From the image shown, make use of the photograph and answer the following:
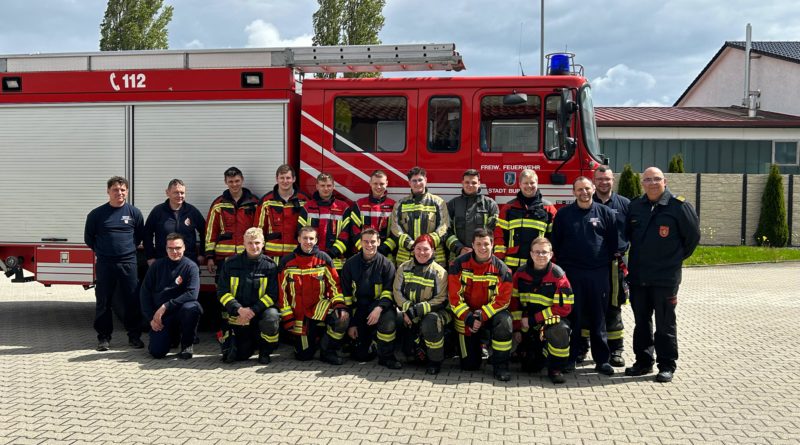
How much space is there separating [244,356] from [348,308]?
3.53 ft

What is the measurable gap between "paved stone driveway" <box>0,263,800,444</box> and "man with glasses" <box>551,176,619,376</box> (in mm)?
353

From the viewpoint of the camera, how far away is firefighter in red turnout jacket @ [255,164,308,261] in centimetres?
655

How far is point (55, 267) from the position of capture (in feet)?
23.9

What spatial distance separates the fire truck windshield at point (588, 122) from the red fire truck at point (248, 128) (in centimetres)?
2

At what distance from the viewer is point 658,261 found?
18.0 ft

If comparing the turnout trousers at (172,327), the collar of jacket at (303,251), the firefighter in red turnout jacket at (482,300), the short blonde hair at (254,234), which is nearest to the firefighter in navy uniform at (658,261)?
the firefighter in red turnout jacket at (482,300)

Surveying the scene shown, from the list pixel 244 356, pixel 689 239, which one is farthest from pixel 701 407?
pixel 244 356

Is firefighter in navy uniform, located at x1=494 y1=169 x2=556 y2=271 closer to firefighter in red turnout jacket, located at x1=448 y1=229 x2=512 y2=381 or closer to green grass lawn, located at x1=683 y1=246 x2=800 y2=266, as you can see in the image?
firefighter in red turnout jacket, located at x1=448 y1=229 x2=512 y2=381

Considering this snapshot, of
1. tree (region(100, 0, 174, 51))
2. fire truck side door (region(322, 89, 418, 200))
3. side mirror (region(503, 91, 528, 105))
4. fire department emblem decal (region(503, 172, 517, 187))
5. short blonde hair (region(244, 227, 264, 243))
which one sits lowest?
short blonde hair (region(244, 227, 264, 243))

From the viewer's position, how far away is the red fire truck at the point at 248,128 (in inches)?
261

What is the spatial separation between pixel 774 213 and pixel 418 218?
A: 15043 millimetres

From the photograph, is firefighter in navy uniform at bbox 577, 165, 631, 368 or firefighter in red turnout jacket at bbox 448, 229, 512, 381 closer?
firefighter in red turnout jacket at bbox 448, 229, 512, 381

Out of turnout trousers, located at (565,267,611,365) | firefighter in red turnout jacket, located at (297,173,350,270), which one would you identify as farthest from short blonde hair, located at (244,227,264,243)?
turnout trousers, located at (565,267,611,365)

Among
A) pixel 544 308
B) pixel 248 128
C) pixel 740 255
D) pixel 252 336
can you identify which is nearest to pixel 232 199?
pixel 248 128
